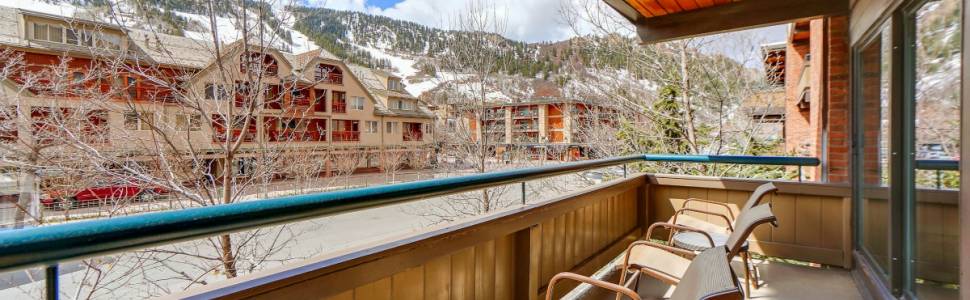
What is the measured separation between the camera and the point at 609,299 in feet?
8.61

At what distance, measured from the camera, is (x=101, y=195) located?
5.95 meters

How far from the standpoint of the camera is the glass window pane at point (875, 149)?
222cm

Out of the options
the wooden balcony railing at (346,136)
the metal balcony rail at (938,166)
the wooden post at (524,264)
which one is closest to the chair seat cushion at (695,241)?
the metal balcony rail at (938,166)

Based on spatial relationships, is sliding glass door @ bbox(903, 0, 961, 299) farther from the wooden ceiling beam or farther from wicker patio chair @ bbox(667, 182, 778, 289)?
the wooden ceiling beam

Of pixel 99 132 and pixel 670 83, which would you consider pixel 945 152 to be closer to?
pixel 670 83

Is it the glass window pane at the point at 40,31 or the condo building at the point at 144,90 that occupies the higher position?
the glass window pane at the point at 40,31

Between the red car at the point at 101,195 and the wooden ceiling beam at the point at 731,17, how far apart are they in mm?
6448

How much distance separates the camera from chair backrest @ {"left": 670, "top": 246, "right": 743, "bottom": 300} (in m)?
0.91

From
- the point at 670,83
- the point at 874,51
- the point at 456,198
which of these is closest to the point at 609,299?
the point at 874,51

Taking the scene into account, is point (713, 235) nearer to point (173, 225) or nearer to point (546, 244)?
point (546, 244)

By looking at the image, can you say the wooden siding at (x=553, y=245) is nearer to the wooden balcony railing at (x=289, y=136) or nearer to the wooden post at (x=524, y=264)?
the wooden post at (x=524, y=264)

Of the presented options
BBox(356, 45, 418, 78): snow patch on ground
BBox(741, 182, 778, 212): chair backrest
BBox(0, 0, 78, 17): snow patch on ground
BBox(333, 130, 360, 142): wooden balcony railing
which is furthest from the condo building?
BBox(356, 45, 418, 78): snow patch on ground

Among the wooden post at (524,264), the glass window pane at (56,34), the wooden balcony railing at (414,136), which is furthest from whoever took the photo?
the wooden balcony railing at (414,136)

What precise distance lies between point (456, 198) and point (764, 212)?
32.3 feet
